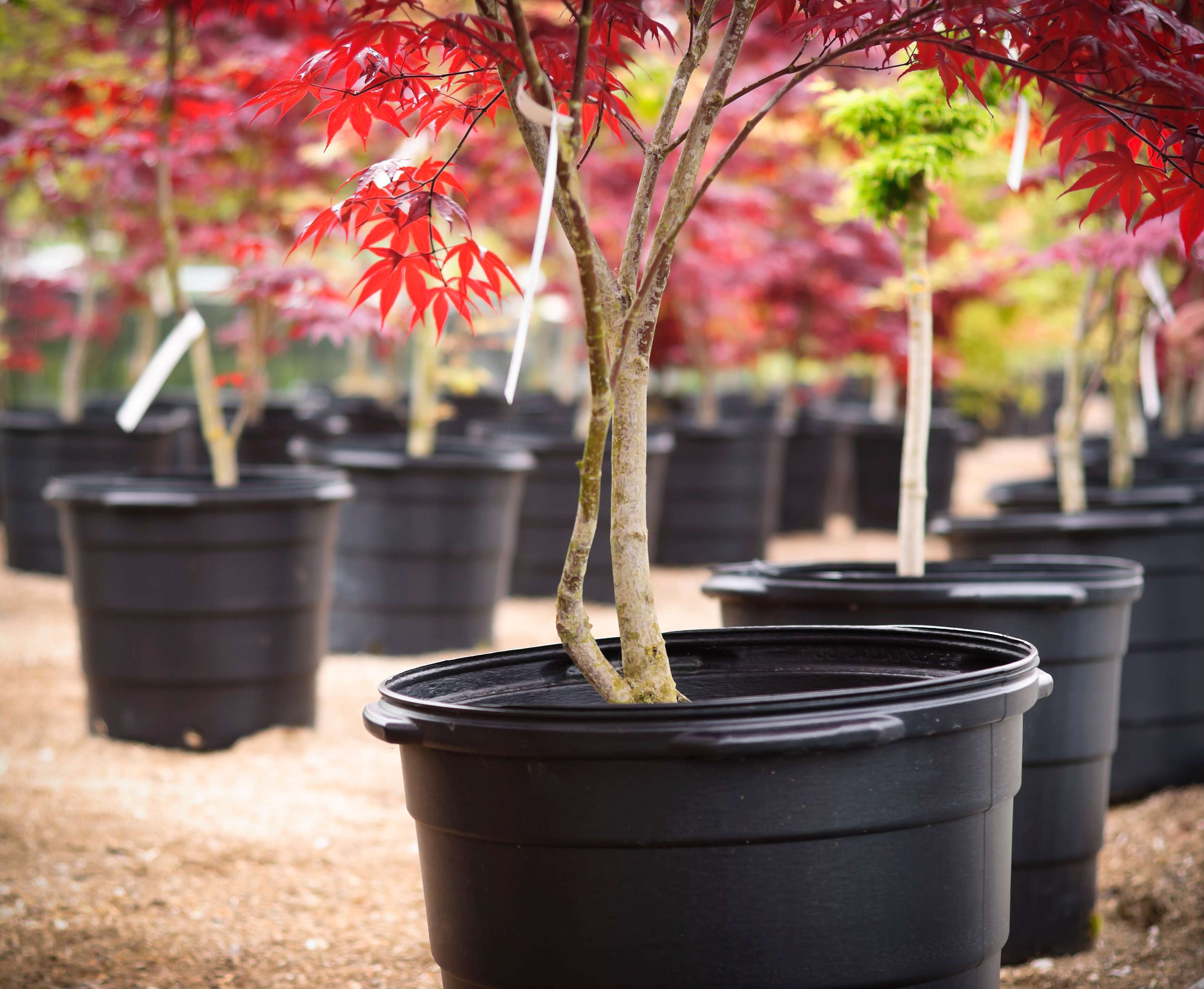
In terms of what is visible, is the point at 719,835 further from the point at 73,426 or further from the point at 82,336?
the point at 82,336

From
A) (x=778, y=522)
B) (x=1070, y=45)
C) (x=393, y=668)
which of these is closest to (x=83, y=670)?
(x=393, y=668)

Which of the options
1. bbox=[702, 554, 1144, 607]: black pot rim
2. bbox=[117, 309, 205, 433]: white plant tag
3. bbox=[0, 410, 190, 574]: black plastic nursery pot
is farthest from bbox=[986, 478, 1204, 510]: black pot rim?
bbox=[0, 410, 190, 574]: black plastic nursery pot

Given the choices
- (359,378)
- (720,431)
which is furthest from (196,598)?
(359,378)

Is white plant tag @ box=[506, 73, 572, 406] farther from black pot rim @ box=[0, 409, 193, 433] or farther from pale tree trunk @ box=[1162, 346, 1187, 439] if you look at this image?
pale tree trunk @ box=[1162, 346, 1187, 439]

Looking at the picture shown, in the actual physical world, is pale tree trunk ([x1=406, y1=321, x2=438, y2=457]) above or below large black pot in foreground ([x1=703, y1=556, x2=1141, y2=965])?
above

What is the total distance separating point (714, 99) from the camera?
172cm

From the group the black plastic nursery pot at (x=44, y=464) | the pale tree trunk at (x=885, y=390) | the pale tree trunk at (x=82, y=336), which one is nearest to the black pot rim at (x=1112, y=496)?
the black plastic nursery pot at (x=44, y=464)

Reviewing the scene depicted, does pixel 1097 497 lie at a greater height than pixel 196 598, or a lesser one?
greater

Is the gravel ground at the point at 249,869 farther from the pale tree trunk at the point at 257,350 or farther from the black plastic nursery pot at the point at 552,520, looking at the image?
the black plastic nursery pot at the point at 552,520

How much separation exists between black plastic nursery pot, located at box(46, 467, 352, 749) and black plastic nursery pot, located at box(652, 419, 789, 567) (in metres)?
3.84

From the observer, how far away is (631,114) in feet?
5.63

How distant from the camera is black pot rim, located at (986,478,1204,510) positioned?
12.9ft

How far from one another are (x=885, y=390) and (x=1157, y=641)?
915cm

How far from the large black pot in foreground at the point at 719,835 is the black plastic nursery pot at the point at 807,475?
310 inches
